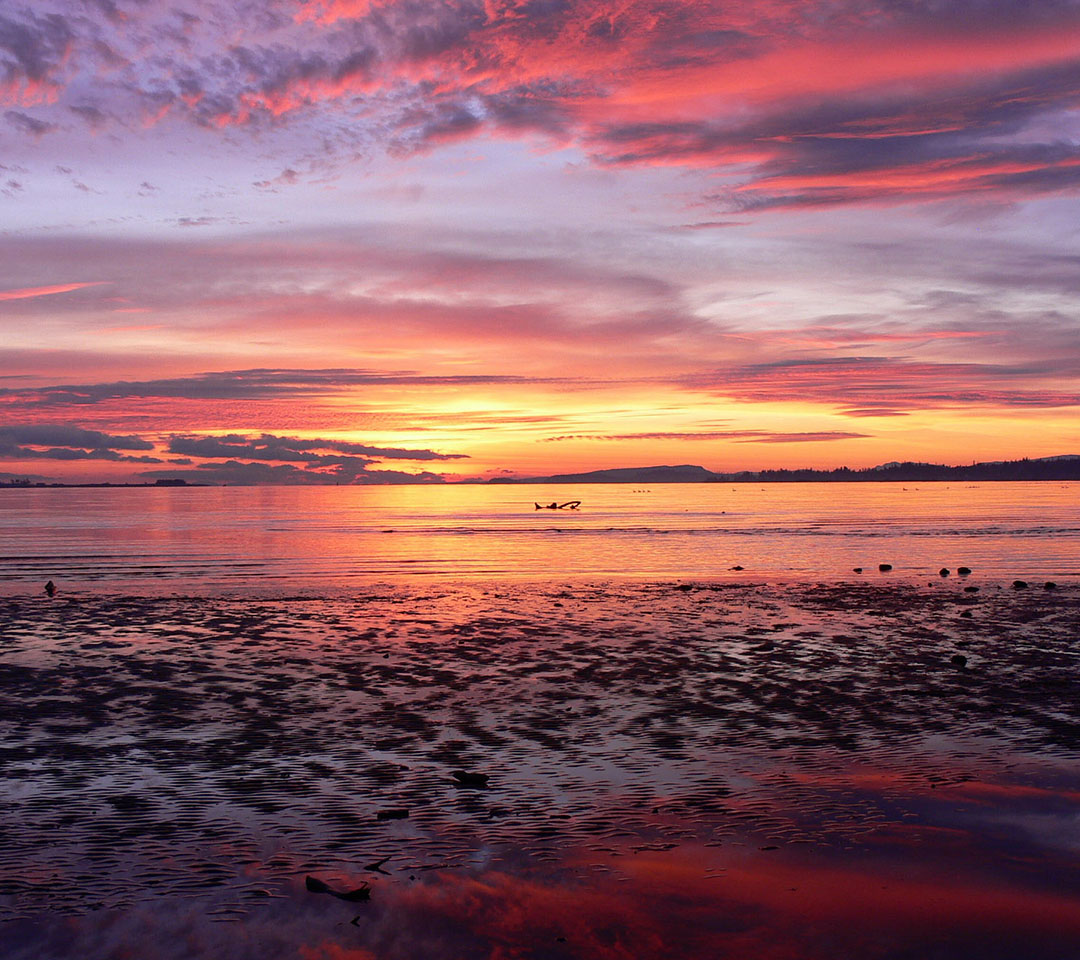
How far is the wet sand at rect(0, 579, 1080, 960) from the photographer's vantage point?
22.7ft

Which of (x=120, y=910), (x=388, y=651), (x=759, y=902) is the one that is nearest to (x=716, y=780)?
(x=759, y=902)

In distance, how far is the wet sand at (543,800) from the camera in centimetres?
693

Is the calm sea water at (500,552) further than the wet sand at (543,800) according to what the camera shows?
Yes

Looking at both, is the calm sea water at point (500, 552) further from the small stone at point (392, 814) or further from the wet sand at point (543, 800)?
the small stone at point (392, 814)

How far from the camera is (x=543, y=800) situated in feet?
31.9

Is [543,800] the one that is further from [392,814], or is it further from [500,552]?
[500,552]

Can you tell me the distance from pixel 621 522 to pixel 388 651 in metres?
70.7

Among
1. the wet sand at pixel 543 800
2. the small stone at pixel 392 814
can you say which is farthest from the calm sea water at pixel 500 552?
the small stone at pixel 392 814

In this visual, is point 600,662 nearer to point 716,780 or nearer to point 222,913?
point 716,780

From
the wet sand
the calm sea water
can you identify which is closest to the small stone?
the wet sand

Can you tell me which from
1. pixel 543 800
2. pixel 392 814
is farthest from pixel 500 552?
pixel 392 814

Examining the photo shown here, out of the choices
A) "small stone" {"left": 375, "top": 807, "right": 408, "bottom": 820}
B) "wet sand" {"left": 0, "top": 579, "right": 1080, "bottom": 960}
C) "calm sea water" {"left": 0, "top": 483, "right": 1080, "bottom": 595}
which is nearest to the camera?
"wet sand" {"left": 0, "top": 579, "right": 1080, "bottom": 960}

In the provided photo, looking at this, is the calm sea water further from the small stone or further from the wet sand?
the small stone

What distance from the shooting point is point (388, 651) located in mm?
19547
